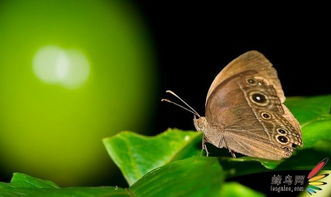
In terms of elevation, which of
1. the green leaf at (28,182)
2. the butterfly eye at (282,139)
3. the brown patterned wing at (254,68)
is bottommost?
the butterfly eye at (282,139)

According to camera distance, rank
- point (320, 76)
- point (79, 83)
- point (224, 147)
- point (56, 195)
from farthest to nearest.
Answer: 1. point (320, 76)
2. point (79, 83)
3. point (224, 147)
4. point (56, 195)

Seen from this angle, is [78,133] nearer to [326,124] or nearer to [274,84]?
[274,84]

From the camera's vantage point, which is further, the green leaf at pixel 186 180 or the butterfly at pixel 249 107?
the butterfly at pixel 249 107

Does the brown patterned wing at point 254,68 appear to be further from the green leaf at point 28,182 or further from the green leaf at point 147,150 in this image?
the green leaf at point 28,182

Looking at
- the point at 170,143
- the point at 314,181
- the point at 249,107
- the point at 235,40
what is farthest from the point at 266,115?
the point at 235,40

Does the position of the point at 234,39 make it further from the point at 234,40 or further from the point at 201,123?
the point at 201,123

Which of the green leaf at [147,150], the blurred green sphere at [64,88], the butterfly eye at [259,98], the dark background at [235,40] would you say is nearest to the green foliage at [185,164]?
the green leaf at [147,150]

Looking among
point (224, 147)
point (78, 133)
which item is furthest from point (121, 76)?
point (224, 147)

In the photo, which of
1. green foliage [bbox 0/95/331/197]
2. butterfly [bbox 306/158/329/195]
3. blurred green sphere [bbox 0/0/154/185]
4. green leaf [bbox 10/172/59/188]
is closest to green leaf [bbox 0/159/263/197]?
green foliage [bbox 0/95/331/197]
